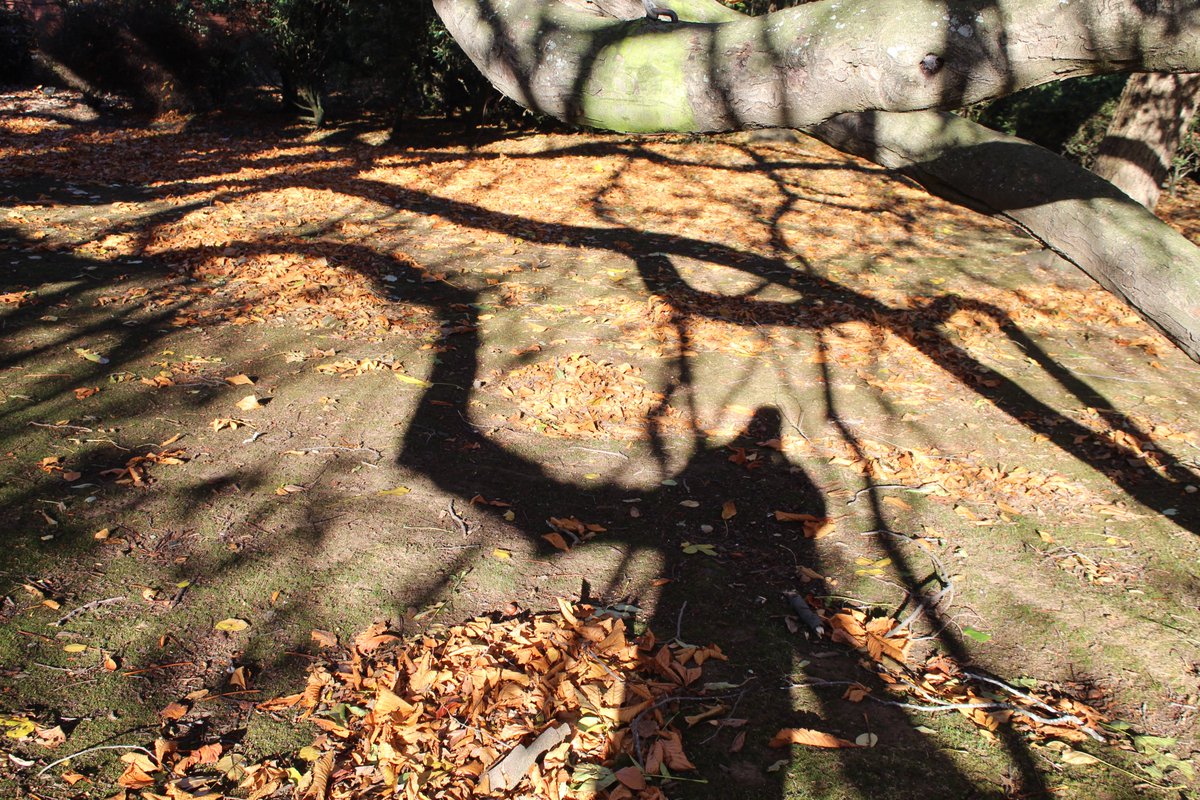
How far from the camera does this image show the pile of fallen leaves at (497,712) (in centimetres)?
246

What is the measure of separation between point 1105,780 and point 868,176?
10736mm

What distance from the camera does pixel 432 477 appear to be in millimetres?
4289

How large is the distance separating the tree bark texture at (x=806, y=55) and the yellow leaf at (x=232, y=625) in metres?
2.36

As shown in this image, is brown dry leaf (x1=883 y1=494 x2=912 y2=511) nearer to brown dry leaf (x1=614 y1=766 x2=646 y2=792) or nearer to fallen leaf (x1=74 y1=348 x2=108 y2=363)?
brown dry leaf (x1=614 y1=766 x2=646 y2=792)

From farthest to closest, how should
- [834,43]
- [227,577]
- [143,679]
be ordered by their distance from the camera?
[227,577], [143,679], [834,43]

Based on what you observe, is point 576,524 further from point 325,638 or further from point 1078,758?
point 1078,758

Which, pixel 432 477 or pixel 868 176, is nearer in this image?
pixel 432 477

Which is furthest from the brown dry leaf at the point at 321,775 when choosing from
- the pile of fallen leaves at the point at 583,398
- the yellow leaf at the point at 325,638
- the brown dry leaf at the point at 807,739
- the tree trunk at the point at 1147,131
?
the tree trunk at the point at 1147,131

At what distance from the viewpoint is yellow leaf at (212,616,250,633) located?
10.2 ft

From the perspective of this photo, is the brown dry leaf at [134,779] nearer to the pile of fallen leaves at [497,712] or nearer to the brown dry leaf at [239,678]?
the pile of fallen leaves at [497,712]

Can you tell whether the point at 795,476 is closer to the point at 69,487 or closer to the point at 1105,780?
the point at 1105,780

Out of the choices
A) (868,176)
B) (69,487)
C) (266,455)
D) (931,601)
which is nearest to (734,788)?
(931,601)

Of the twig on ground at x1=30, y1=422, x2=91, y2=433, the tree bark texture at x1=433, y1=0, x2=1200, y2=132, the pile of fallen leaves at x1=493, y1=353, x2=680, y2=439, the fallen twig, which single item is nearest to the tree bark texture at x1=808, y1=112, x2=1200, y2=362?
Result: the tree bark texture at x1=433, y1=0, x2=1200, y2=132

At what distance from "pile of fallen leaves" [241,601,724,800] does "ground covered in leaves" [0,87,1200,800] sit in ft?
0.04
